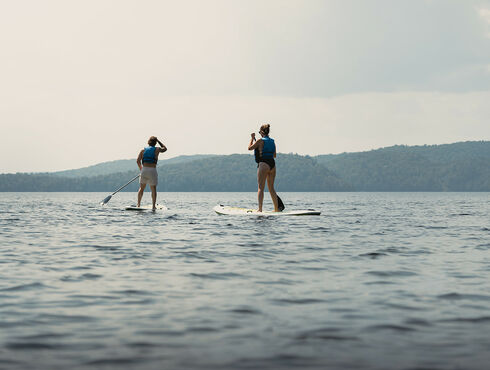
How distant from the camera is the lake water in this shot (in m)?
4.12

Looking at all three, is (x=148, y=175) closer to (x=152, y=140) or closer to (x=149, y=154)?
(x=149, y=154)

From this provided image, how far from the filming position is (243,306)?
5738 mm

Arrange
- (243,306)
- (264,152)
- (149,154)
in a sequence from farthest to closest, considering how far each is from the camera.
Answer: (149,154) → (264,152) → (243,306)

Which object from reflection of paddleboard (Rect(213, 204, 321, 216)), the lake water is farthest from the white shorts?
the lake water

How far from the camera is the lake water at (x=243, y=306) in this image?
412 centimetres

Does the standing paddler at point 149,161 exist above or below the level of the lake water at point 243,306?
above

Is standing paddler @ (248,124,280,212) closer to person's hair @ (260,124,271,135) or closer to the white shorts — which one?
person's hair @ (260,124,271,135)

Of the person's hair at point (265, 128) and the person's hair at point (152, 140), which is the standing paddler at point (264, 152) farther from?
the person's hair at point (152, 140)

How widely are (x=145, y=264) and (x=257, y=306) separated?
322 centimetres

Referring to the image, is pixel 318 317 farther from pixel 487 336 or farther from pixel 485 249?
pixel 485 249

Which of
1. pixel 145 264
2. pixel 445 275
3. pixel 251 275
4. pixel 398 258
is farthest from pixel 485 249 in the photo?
pixel 145 264

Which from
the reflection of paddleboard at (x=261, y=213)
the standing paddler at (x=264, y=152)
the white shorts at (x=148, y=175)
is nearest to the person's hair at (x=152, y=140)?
the white shorts at (x=148, y=175)

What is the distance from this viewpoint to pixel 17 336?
4.64 m

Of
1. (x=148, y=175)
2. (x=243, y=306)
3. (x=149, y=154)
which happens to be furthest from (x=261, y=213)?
(x=243, y=306)
